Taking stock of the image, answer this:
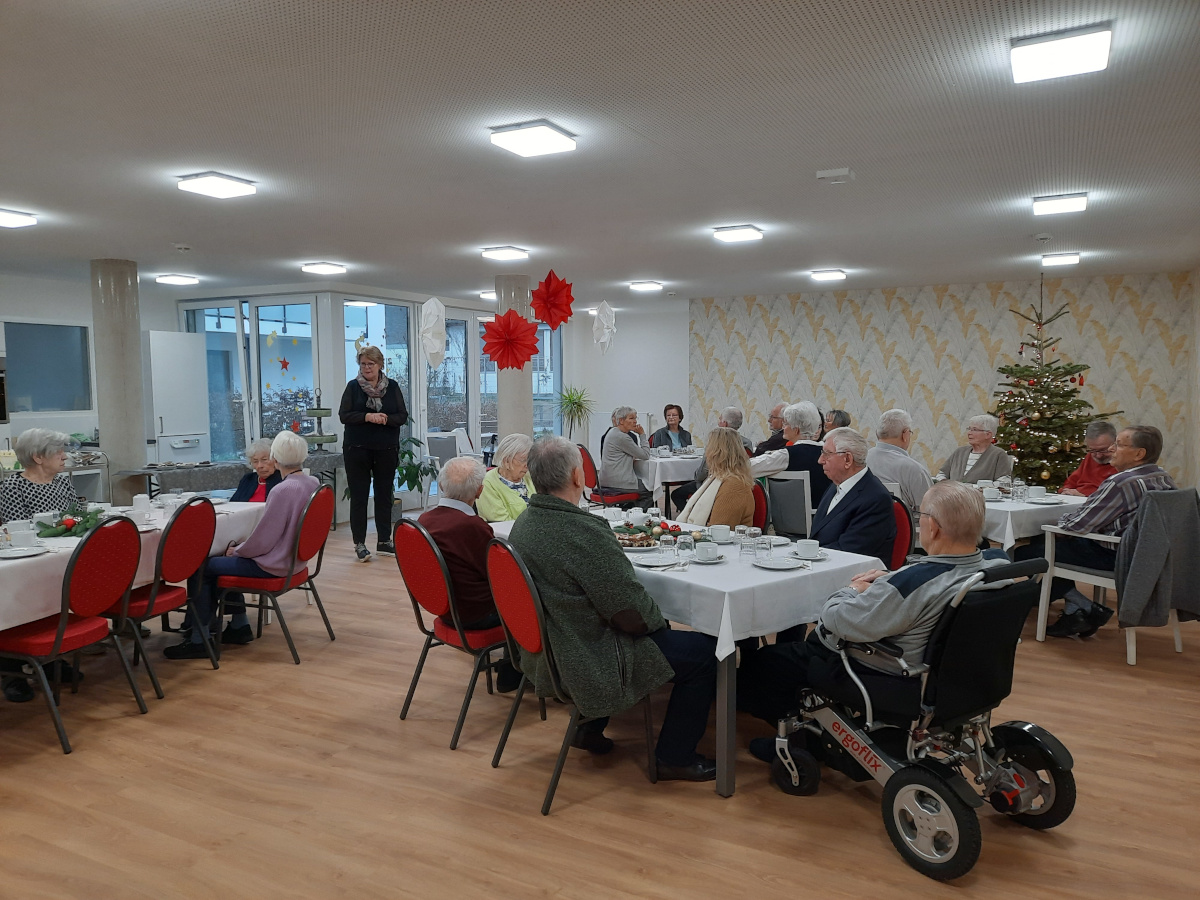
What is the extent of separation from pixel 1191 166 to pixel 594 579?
13.9 ft

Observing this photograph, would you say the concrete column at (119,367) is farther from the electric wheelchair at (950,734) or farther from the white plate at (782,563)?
the electric wheelchair at (950,734)

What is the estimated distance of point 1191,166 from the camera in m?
4.58

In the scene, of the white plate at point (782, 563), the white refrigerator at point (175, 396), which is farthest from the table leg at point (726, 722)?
the white refrigerator at point (175, 396)

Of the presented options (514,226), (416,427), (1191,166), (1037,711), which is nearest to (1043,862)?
(1037,711)

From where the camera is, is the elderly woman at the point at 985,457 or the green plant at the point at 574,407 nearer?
the elderly woman at the point at 985,457

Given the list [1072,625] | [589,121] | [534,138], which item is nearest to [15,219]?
[534,138]

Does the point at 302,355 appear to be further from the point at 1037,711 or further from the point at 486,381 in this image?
the point at 1037,711

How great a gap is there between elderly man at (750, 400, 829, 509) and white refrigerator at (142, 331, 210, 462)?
704cm

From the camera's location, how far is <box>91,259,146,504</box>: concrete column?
758cm

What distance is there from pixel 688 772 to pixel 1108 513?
3020 mm

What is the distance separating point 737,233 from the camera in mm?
6434

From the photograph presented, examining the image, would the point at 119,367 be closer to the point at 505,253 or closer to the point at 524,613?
the point at 505,253

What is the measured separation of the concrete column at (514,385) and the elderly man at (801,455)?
126 inches

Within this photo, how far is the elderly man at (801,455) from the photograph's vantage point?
5.58m
